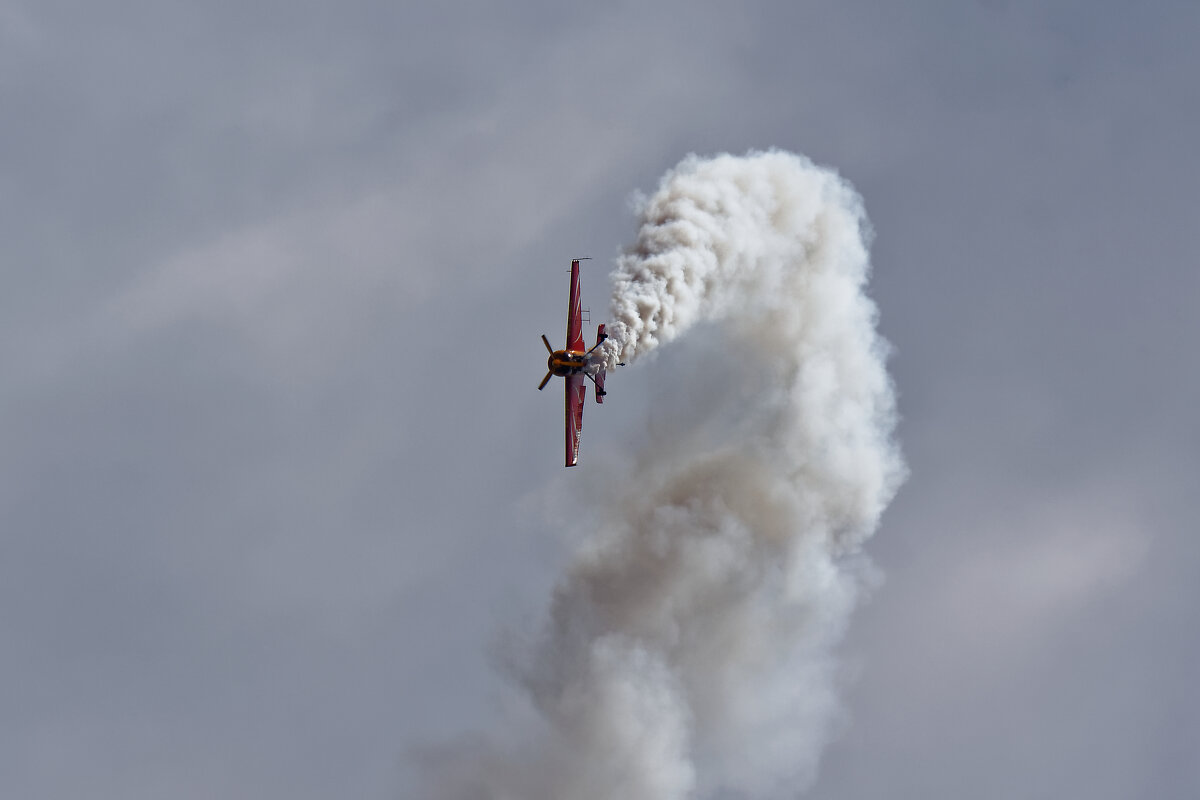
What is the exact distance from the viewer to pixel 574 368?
12312 cm

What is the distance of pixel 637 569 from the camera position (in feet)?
442

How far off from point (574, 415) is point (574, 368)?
3568 millimetres

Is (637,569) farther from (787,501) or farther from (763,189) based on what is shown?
(763,189)

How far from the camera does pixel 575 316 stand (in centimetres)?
12650

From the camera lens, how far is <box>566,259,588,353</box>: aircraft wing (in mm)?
125750

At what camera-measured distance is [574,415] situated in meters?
126

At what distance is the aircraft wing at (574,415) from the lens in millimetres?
125188

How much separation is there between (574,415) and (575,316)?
187 inches

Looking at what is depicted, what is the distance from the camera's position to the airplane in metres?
123

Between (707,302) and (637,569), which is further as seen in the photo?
(637,569)

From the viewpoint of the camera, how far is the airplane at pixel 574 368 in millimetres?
123062

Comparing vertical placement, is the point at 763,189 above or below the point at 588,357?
above

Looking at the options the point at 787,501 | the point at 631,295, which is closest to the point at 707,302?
the point at 631,295

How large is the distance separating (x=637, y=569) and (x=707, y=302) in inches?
655
